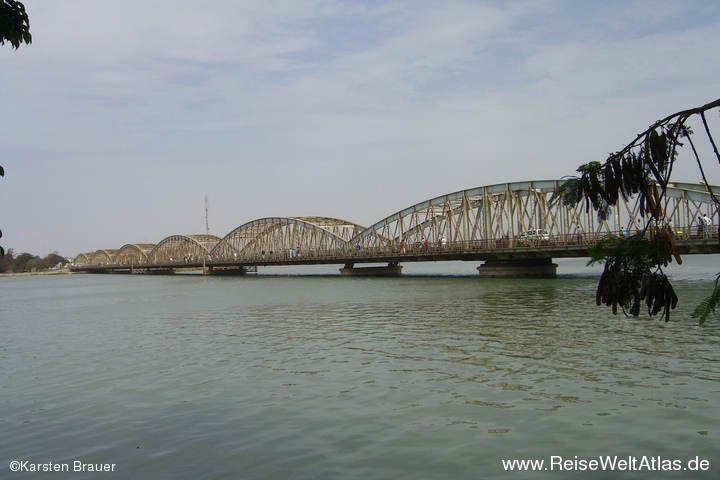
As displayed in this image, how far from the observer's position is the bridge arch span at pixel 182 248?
148 meters

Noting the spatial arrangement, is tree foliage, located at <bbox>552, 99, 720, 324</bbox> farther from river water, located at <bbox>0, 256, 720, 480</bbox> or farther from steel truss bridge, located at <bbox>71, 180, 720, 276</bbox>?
steel truss bridge, located at <bbox>71, 180, 720, 276</bbox>

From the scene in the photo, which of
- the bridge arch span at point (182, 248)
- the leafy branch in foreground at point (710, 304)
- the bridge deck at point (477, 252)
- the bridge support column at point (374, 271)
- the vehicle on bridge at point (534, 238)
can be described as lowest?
the bridge support column at point (374, 271)

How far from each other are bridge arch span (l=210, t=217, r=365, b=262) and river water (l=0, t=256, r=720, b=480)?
77.6 m

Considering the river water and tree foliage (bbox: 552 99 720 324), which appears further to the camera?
the river water

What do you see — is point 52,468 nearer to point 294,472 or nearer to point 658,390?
point 294,472

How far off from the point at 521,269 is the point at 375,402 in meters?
52.8

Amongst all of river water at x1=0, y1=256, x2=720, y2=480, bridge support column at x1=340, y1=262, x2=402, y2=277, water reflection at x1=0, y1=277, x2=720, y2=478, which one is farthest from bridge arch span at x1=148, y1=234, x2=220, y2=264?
river water at x1=0, y1=256, x2=720, y2=480

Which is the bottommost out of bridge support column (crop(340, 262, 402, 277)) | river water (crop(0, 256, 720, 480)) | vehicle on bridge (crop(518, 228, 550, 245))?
river water (crop(0, 256, 720, 480))

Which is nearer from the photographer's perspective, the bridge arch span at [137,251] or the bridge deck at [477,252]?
the bridge deck at [477,252]

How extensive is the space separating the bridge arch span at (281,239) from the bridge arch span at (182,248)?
958 cm

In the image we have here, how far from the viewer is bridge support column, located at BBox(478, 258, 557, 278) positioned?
2445 inches

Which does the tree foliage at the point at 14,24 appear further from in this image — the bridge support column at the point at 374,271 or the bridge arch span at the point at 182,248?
the bridge arch span at the point at 182,248

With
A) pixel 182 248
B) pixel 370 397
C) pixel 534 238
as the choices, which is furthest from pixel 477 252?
pixel 182 248

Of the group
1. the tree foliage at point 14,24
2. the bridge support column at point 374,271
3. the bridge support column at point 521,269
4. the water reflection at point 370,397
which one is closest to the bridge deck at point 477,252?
the bridge support column at point 521,269
